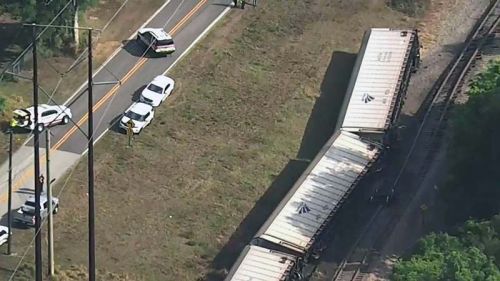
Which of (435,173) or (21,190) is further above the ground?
(435,173)

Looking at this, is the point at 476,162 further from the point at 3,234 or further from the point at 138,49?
the point at 138,49

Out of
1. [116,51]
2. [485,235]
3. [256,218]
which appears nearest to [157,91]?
[116,51]

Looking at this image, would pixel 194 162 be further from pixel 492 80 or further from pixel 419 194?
pixel 492 80

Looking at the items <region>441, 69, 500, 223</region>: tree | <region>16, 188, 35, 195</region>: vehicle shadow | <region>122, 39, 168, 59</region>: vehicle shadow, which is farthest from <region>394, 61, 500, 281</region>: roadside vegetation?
<region>122, 39, 168, 59</region>: vehicle shadow

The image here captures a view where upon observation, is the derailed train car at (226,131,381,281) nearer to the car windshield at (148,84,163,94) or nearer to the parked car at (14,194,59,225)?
the parked car at (14,194,59,225)

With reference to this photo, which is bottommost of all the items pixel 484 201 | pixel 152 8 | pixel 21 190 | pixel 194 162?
pixel 21 190

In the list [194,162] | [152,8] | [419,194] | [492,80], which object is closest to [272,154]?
[194,162]

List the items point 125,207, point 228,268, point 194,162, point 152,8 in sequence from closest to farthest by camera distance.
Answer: point 228,268 → point 125,207 → point 194,162 → point 152,8
